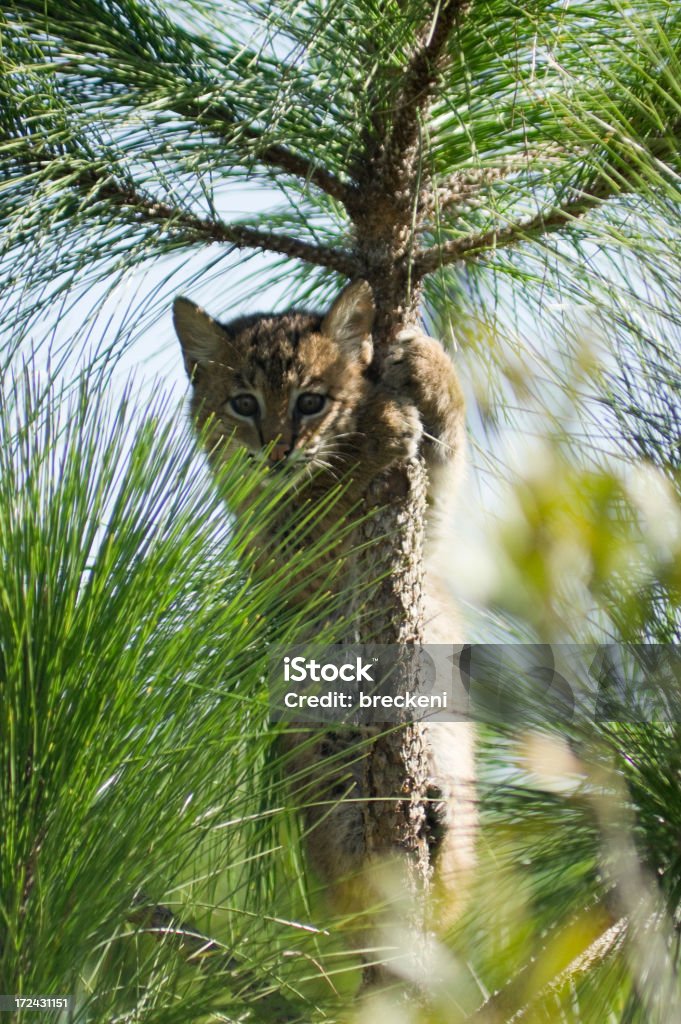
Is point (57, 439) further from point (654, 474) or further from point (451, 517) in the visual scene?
point (451, 517)

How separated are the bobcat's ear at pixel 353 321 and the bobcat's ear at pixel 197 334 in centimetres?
34

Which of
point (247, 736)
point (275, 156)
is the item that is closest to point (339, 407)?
point (275, 156)

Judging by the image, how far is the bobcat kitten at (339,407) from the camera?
9.11 feet

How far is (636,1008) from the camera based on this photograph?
48.3 inches

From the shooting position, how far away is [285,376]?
125 inches

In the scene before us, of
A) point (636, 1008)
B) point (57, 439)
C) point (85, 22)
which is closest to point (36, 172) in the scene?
point (85, 22)

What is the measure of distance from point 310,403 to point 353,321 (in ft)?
0.97

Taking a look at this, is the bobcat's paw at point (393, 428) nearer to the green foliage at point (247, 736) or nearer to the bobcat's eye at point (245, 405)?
the bobcat's eye at point (245, 405)

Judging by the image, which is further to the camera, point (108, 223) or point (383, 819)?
point (108, 223)

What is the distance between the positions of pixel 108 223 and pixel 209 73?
40 centimetres

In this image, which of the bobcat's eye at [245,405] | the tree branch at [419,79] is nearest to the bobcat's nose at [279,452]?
the bobcat's eye at [245,405]

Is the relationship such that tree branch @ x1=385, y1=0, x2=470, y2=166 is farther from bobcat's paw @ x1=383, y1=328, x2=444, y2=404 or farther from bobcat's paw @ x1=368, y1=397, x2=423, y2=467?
bobcat's paw @ x1=368, y1=397, x2=423, y2=467

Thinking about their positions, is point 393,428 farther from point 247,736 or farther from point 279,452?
point 247,736

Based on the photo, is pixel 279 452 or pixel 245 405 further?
pixel 245 405
